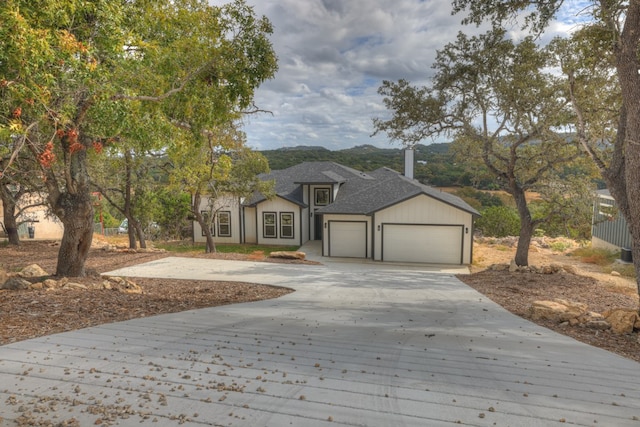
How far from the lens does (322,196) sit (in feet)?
78.3

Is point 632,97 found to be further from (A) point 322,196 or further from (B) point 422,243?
(A) point 322,196

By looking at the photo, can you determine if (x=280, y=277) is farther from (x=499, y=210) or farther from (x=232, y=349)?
(x=499, y=210)

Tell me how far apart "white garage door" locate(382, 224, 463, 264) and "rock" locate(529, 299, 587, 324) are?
10284 mm

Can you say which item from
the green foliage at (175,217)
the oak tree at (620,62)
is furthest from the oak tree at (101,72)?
the green foliage at (175,217)

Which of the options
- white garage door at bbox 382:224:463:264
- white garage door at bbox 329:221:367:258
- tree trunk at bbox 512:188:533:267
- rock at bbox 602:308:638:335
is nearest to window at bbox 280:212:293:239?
white garage door at bbox 329:221:367:258

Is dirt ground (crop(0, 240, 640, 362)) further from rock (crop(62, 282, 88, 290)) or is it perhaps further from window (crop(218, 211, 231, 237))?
window (crop(218, 211, 231, 237))

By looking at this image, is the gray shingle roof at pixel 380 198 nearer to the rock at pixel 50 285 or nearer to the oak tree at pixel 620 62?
the oak tree at pixel 620 62

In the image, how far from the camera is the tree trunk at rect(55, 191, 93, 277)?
8945mm

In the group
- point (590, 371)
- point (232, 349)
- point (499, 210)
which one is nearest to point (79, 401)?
point (232, 349)

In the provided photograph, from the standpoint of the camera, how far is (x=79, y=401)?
330cm

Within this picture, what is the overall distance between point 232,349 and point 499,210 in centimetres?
2702

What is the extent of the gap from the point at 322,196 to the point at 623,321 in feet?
60.4

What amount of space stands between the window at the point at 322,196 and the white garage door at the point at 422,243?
19.7 ft

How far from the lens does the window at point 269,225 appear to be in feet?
77.8
